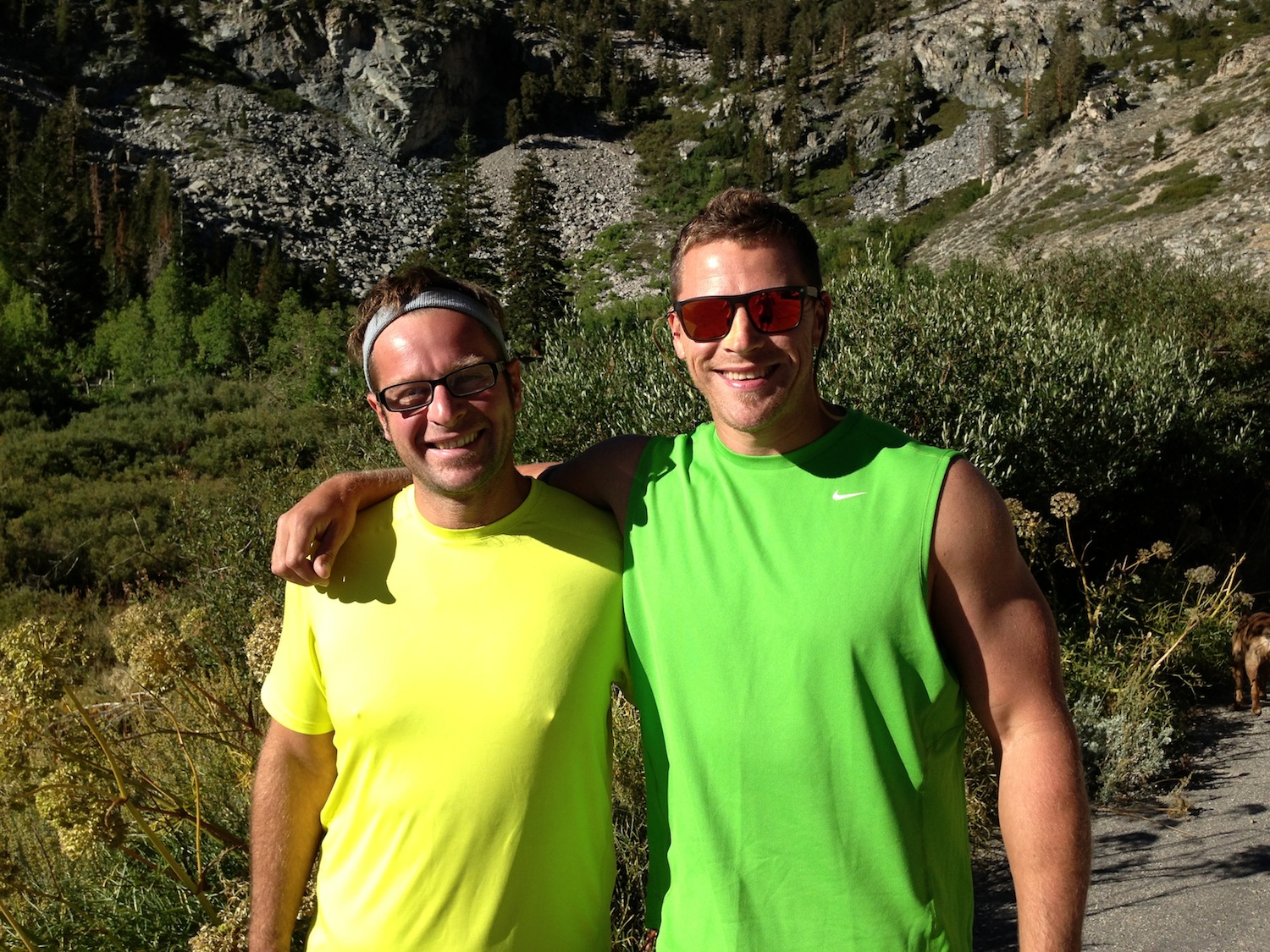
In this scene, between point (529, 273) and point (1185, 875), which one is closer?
point (1185, 875)

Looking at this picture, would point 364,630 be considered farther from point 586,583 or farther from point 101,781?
point 101,781

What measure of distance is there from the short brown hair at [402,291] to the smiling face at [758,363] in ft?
1.78

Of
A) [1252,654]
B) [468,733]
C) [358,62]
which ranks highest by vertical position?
Result: [358,62]

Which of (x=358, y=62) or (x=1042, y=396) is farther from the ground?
(x=358, y=62)

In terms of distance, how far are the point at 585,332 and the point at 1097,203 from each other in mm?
23981

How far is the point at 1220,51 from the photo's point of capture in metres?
68.7

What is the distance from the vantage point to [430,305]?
2.08m

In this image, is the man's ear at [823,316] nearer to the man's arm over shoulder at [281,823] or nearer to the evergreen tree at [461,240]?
the man's arm over shoulder at [281,823]

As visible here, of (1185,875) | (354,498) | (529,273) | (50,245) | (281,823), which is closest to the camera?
(281,823)

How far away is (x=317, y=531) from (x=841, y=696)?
1.18m

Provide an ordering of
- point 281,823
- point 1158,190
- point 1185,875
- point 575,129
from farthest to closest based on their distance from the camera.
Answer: point 575,129 < point 1158,190 < point 1185,875 < point 281,823

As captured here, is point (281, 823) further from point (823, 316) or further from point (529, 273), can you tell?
point (529, 273)

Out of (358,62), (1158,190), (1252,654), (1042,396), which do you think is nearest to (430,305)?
(1252,654)

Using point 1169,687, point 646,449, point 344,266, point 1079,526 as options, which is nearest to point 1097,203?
point 1079,526
